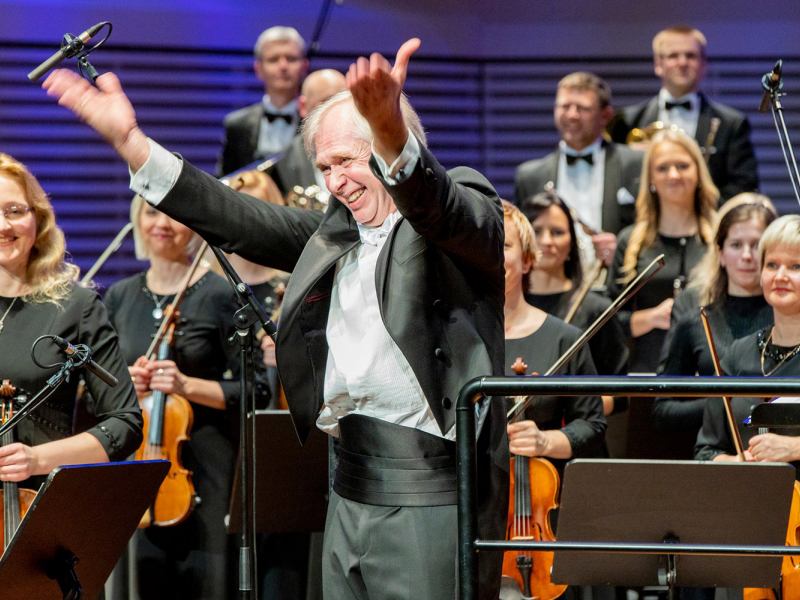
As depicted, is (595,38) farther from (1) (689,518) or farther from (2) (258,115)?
(1) (689,518)

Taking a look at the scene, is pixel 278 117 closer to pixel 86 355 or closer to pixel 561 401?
pixel 561 401

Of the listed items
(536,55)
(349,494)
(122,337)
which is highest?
(536,55)

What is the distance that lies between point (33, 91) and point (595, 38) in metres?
3.52

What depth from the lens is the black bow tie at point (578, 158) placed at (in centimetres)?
500

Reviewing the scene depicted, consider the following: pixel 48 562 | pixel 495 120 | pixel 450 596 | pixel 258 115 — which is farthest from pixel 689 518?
pixel 495 120

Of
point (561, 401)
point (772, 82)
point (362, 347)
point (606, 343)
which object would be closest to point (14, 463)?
point (362, 347)

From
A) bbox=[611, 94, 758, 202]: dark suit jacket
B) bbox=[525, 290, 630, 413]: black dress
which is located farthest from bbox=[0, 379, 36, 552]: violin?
bbox=[611, 94, 758, 202]: dark suit jacket

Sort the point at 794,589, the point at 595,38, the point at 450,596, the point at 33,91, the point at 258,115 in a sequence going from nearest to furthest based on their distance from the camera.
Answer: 1. the point at 450,596
2. the point at 794,589
3. the point at 258,115
4. the point at 33,91
5. the point at 595,38

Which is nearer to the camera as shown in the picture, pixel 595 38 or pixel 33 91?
pixel 33 91

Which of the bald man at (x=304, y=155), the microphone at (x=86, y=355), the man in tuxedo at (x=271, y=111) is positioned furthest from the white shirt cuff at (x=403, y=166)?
the man in tuxedo at (x=271, y=111)

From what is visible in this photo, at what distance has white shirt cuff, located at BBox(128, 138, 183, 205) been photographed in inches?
75.4

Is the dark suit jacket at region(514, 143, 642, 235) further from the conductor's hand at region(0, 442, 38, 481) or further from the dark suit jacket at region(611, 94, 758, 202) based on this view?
the conductor's hand at region(0, 442, 38, 481)

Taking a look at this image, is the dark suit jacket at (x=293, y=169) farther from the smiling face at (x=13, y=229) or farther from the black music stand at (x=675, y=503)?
the black music stand at (x=675, y=503)

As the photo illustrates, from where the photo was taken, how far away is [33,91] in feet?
20.2
